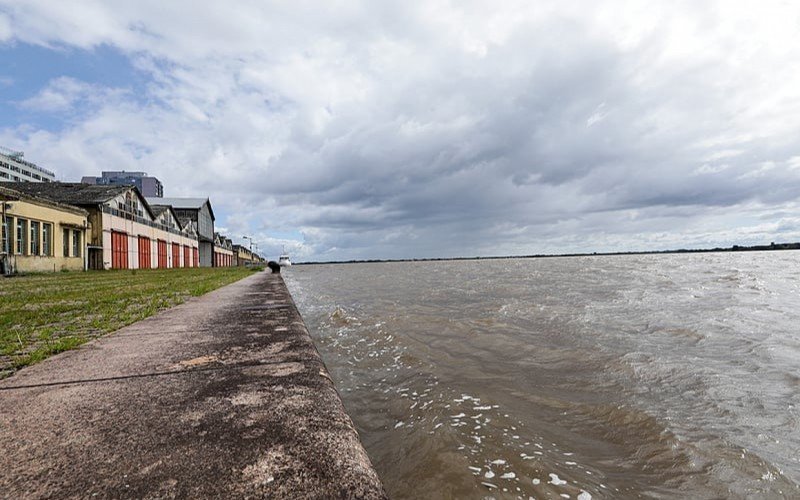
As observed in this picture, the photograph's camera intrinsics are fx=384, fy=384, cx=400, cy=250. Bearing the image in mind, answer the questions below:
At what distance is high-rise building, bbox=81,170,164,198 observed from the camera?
120125mm

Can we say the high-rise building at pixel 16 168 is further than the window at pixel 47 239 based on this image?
Yes

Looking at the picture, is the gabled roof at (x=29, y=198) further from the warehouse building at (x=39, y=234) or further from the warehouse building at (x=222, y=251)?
the warehouse building at (x=222, y=251)

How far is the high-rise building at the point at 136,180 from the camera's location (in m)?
120

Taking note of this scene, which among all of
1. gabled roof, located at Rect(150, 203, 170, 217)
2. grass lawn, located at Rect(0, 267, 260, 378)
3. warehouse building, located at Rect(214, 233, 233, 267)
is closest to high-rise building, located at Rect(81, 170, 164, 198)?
warehouse building, located at Rect(214, 233, 233, 267)

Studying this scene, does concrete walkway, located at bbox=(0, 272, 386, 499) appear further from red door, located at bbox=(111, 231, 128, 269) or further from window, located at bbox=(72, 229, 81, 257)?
red door, located at bbox=(111, 231, 128, 269)

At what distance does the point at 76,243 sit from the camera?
26.4 metres

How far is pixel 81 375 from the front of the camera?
8.76ft

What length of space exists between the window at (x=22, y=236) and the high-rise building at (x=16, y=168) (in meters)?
98.4

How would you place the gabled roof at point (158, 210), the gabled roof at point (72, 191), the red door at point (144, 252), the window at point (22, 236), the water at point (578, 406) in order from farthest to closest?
the gabled roof at point (158, 210), the red door at point (144, 252), the gabled roof at point (72, 191), the window at point (22, 236), the water at point (578, 406)

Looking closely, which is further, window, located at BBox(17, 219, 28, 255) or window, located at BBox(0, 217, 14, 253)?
window, located at BBox(17, 219, 28, 255)

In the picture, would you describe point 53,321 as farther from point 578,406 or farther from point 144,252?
point 144,252

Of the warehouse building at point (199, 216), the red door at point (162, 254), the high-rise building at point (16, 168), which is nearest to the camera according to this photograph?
the red door at point (162, 254)

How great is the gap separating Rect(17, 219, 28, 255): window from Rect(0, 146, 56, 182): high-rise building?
98366 mm

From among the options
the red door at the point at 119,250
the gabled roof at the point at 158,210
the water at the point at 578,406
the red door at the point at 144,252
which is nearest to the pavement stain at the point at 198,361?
the water at the point at 578,406
